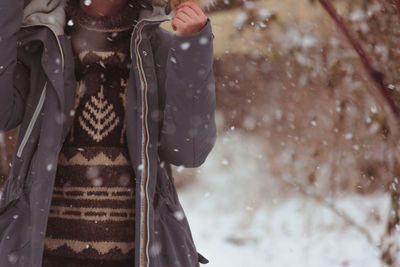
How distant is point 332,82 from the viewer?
11.4 feet

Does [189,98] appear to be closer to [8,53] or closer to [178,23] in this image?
[178,23]

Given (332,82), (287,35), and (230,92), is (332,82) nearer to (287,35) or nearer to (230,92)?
(287,35)

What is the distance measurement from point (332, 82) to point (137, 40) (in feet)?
7.47

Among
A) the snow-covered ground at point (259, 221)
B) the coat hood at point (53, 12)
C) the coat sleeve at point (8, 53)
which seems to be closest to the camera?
the coat sleeve at point (8, 53)

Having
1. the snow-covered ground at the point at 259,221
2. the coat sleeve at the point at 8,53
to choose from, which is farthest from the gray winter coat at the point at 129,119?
the snow-covered ground at the point at 259,221

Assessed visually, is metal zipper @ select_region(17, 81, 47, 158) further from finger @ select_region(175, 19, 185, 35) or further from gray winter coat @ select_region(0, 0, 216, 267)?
finger @ select_region(175, 19, 185, 35)

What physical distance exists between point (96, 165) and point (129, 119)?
179 millimetres

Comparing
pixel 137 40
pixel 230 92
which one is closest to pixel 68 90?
pixel 137 40

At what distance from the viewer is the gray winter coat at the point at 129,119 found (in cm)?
139

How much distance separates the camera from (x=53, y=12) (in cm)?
158

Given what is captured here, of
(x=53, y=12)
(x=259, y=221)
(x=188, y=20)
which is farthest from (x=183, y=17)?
(x=259, y=221)

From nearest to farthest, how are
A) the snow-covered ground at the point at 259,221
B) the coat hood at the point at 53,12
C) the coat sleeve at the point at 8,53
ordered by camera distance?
the coat sleeve at the point at 8,53 < the coat hood at the point at 53,12 < the snow-covered ground at the point at 259,221

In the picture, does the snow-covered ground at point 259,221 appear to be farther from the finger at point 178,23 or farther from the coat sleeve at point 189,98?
the finger at point 178,23

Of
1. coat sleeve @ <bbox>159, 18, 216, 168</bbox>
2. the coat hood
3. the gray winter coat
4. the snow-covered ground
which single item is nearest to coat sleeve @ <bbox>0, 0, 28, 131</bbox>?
the gray winter coat
